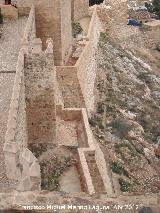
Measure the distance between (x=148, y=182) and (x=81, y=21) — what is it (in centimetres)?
1125

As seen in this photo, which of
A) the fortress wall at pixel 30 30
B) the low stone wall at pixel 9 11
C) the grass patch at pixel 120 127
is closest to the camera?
the fortress wall at pixel 30 30

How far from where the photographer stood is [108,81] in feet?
78.2

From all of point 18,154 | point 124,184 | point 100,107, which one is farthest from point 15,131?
point 100,107

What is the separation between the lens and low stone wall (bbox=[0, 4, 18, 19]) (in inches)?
751

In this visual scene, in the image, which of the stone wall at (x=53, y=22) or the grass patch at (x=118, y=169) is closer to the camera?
the grass patch at (x=118, y=169)

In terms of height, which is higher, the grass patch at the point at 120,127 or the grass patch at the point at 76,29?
the grass patch at the point at 76,29

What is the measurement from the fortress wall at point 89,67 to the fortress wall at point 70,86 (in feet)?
0.74

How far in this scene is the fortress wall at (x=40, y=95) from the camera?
541 inches

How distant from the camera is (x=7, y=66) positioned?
14664mm

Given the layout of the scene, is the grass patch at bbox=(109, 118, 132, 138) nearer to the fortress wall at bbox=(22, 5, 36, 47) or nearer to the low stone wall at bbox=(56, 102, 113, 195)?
the low stone wall at bbox=(56, 102, 113, 195)

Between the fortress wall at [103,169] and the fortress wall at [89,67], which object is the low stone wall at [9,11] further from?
the fortress wall at [103,169]

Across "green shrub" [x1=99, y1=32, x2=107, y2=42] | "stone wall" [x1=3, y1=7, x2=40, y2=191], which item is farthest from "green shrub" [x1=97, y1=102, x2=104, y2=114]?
"stone wall" [x1=3, y1=7, x2=40, y2=191]

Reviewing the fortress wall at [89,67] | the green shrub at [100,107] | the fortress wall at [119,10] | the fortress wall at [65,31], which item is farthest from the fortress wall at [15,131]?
the fortress wall at [119,10]

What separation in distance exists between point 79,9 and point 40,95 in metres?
12.6
